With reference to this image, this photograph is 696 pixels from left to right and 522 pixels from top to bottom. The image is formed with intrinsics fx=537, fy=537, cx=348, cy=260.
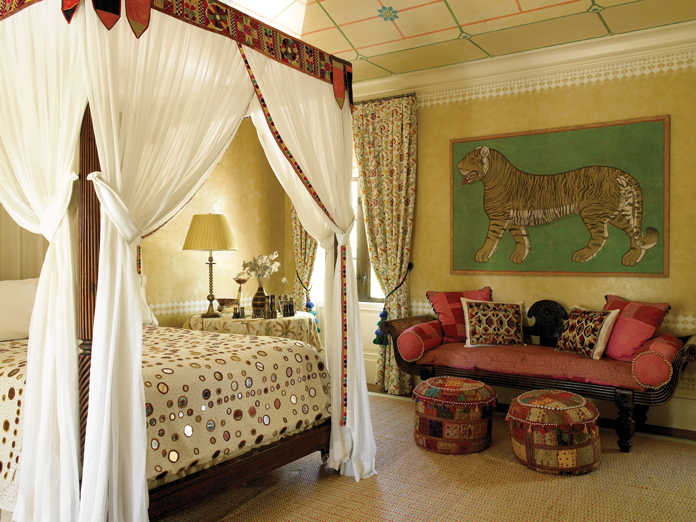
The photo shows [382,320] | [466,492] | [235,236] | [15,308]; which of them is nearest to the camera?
[466,492]

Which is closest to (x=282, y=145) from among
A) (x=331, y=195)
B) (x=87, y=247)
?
(x=331, y=195)

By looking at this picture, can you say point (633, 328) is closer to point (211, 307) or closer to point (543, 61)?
point (543, 61)

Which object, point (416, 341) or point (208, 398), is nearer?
point (208, 398)

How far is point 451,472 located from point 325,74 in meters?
2.58

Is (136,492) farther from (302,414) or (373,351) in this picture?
(373,351)

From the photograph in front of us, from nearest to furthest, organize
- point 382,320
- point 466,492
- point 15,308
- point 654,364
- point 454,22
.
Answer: point 466,492 < point 15,308 < point 654,364 < point 454,22 < point 382,320

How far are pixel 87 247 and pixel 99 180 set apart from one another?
0.92ft

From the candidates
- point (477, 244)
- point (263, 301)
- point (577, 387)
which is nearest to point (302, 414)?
point (263, 301)

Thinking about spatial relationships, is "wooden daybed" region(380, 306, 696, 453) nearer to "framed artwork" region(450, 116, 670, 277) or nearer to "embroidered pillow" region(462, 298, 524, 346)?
"embroidered pillow" region(462, 298, 524, 346)

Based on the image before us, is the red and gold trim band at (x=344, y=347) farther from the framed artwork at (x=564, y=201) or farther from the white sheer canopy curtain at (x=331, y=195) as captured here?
the framed artwork at (x=564, y=201)

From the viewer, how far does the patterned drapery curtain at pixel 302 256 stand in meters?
5.99

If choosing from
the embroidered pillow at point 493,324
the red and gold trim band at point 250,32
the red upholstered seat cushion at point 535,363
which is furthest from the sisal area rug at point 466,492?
the red and gold trim band at point 250,32

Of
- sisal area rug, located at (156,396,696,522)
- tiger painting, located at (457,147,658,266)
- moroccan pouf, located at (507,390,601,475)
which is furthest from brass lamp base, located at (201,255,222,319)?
moroccan pouf, located at (507,390,601,475)

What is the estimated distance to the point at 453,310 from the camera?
15.8ft
